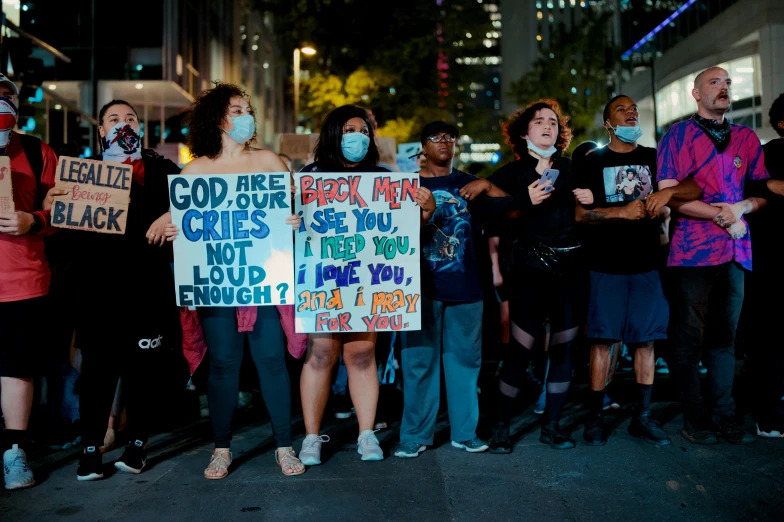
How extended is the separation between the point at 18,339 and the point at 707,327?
4.51 metres

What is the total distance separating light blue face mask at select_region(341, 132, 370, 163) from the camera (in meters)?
4.95

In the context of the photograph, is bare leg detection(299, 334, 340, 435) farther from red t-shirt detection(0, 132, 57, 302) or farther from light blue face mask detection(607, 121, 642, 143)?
light blue face mask detection(607, 121, 642, 143)

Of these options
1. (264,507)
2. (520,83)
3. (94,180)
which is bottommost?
(264,507)

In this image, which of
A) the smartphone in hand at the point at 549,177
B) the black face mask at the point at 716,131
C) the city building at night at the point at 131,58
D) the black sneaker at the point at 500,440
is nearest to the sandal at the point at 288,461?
the black sneaker at the point at 500,440

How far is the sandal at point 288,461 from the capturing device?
470cm

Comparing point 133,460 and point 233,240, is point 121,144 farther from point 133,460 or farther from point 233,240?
point 133,460

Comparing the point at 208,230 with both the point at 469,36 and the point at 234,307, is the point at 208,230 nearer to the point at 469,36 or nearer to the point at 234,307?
the point at 234,307

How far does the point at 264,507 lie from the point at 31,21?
21.7 meters

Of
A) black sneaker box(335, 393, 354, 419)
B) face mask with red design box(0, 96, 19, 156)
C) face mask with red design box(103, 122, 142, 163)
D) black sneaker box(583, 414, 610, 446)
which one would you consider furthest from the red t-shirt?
black sneaker box(583, 414, 610, 446)

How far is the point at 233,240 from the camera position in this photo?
479 cm

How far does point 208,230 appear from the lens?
4.78 metres

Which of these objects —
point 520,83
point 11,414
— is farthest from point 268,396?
point 520,83

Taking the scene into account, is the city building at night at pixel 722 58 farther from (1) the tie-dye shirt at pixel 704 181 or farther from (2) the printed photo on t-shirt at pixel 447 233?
(2) the printed photo on t-shirt at pixel 447 233

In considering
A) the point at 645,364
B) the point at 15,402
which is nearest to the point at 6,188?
the point at 15,402
